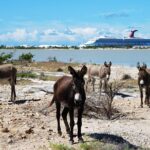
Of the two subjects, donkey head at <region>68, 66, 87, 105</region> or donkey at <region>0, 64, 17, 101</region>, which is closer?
donkey head at <region>68, 66, 87, 105</region>

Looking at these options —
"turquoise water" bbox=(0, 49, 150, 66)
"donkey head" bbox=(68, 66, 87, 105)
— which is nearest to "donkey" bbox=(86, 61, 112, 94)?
"donkey head" bbox=(68, 66, 87, 105)

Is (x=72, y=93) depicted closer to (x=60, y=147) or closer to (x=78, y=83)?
(x=78, y=83)

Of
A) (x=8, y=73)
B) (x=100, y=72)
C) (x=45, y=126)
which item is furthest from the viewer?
(x=100, y=72)

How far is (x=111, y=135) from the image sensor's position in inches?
590

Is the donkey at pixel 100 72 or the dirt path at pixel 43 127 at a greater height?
the donkey at pixel 100 72

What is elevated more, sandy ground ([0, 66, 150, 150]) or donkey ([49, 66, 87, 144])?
donkey ([49, 66, 87, 144])

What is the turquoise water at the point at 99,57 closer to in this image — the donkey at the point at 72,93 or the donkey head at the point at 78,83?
the donkey at the point at 72,93

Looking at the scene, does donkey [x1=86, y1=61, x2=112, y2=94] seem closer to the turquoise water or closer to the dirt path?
the dirt path

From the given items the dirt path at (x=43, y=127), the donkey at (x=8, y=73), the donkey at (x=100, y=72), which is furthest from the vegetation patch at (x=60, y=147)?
the donkey at (x=100, y=72)

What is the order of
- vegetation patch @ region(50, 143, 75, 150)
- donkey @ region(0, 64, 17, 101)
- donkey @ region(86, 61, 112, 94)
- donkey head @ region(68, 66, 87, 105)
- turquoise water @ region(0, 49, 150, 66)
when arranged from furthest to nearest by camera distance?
1. turquoise water @ region(0, 49, 150, 66)
2. donkey @ region(86, 61, 112, 94)
3. donkey @ region(0, 64, 17, 101)
4. donkey head @ region(68, 66, 87, 105)
5. vegetation patch @ region(50, 143, 75, 150)

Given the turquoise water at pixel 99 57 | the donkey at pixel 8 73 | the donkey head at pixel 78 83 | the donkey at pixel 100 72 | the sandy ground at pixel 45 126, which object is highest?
the donkey head at pixel 78 83

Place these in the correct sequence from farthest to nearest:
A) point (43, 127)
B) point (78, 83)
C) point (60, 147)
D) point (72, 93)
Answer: point (43, 127), point (72, 93), point (78, 83), point (60, 147)

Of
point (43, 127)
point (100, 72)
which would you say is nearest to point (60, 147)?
point (43, 127)

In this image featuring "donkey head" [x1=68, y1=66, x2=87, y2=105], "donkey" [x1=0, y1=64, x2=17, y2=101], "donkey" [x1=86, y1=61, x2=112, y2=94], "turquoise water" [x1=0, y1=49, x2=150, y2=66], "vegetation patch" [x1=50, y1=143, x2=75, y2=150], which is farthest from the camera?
"turquoise water" [x1=0, y1=49, x2=150, y2=66]
